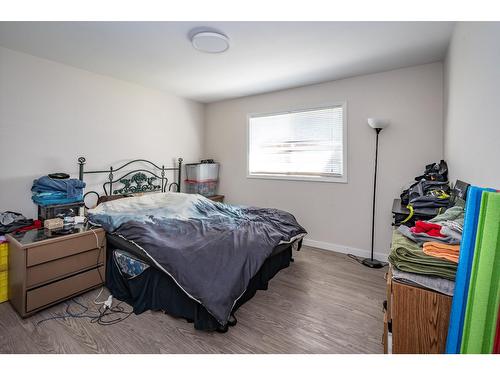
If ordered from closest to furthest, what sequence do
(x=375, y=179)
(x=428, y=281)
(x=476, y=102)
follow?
(x=428, y=281) → (x=476, y=102) → (x=375, y=179)

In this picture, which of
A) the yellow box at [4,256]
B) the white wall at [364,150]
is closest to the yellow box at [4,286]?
the yellow box at [4,256]

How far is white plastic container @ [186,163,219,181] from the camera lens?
422 cm

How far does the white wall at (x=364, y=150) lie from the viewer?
2.83 meters

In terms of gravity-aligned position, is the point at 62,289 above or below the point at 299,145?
below

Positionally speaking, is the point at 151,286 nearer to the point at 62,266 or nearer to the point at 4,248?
the point at 62,266

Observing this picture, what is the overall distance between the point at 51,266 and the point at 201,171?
2521 mm

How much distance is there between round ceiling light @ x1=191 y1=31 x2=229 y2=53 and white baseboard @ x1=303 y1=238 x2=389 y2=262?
2.76m

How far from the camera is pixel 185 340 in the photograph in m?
1.70

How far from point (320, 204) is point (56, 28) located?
342 centimetres

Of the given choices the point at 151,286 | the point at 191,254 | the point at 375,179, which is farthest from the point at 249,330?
the point at 375,179

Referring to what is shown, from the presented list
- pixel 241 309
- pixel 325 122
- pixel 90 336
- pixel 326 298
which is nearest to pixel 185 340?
pixel 241 309

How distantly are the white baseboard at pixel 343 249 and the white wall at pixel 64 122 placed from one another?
104 inches

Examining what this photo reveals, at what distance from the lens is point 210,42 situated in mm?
2217

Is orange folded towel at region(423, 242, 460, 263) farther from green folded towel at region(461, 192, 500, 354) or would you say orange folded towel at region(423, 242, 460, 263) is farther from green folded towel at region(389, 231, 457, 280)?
green folded towel at region(461, 192, 500, 354)
